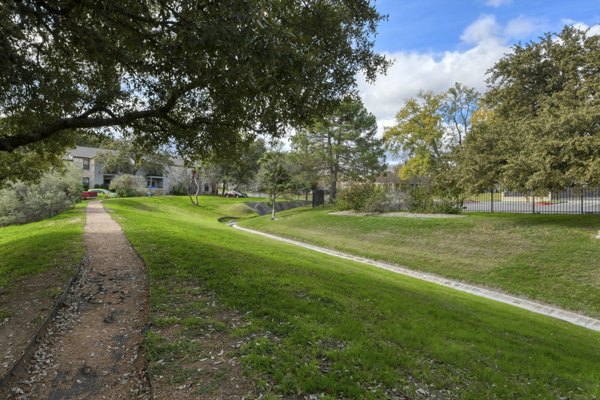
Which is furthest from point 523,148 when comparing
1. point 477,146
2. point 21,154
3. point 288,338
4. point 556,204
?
point 21,154

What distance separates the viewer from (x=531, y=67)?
18156mm

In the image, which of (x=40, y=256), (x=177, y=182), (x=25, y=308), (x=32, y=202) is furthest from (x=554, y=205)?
(x=177, y=182)

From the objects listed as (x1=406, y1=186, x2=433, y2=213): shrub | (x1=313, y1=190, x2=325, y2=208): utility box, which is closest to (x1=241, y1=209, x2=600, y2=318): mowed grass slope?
(x1=406, y1=186, x2=433, y2=213): shrub

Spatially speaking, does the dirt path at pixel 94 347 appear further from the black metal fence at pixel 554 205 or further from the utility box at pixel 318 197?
the utility box at pixel 318 197

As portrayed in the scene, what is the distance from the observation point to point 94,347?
16.4 ft

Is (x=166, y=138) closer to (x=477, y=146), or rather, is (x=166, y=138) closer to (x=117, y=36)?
(x=117, y=36)

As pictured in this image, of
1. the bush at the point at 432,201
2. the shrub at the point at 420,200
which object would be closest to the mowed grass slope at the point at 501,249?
the bush at the point at 432,201

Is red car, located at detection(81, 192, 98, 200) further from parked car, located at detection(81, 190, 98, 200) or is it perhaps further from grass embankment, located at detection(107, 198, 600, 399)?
grass embankment, located at detection(107, 198, 600, 399)

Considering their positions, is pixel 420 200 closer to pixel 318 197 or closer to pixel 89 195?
pixel 318 197

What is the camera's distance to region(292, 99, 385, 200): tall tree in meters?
36.8

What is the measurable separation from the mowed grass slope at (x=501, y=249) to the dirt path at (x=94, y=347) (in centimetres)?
1230

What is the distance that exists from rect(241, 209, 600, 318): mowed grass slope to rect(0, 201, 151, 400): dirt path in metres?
12.3

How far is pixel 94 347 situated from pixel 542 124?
54.8 ft

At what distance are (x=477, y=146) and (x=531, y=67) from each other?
4.79 meters
